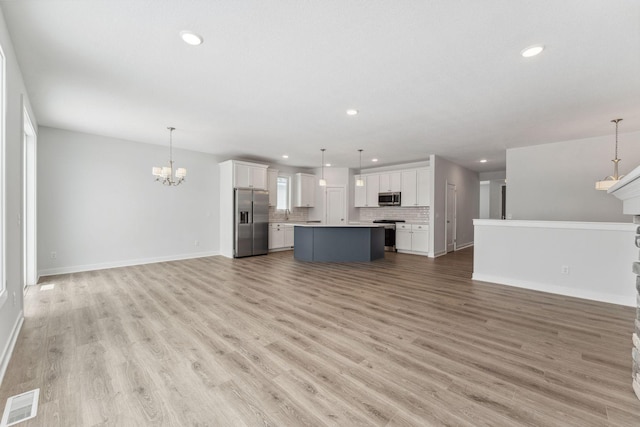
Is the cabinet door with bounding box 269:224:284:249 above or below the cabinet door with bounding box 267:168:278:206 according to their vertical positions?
below

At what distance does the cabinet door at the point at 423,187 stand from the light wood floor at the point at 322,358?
4002mm

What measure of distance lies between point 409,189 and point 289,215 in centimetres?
388

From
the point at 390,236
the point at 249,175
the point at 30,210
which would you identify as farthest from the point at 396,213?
the point at 30,210

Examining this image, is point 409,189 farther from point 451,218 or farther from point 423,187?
point 451,218

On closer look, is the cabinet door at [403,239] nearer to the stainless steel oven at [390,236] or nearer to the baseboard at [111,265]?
the stainless steel oven at [390,236]

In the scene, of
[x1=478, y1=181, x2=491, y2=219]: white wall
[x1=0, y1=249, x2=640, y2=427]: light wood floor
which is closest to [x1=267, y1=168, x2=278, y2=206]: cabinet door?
[x1=0, y1=249, x2=640, y2=427]: light wood floor

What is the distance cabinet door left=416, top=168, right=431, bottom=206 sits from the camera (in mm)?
7785

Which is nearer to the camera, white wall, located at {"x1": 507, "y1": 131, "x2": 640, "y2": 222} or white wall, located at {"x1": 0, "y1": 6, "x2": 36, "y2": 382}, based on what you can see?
white wall, located at {"x1": 0, "y1": 6, "x2": 36, "y2": 382}

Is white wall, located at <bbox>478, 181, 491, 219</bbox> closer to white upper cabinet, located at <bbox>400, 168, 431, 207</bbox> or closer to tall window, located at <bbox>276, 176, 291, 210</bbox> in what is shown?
white upper cabinet, located at <bbox>400, 168, 431, 207</bbox>

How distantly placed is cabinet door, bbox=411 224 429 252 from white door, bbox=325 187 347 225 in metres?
2.45

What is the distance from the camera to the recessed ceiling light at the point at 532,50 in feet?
8.02

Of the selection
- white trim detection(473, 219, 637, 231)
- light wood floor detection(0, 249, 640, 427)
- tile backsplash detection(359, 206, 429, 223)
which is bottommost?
light wood floor detection(0, 249, 640, 427)

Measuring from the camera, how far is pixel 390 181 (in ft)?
28.5

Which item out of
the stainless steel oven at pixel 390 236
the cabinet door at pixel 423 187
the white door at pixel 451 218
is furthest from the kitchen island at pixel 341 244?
the white door at pixel 451 218
